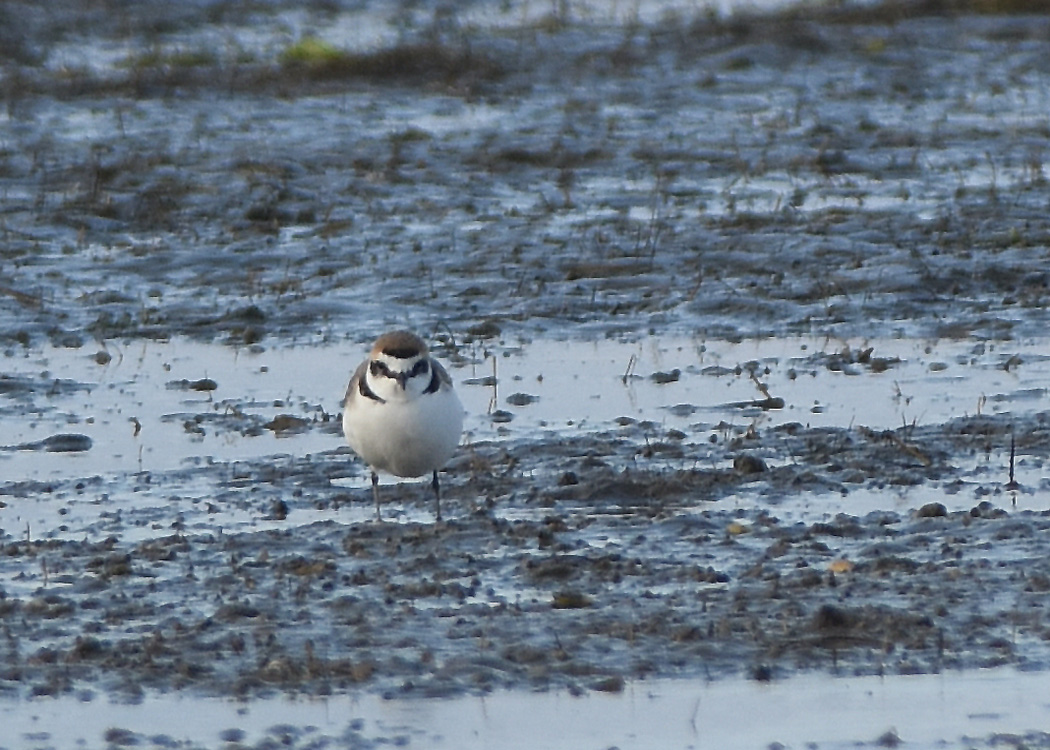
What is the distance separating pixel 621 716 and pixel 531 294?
281 inches

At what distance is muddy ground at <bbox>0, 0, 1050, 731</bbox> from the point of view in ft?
22.3

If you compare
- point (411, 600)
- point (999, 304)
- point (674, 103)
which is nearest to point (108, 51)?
point (674, 103)

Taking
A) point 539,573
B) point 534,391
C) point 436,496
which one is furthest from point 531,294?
point 539,573

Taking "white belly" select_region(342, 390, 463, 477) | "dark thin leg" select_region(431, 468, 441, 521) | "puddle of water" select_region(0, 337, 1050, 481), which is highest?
"white belly" select_region(342, 390, 463, 477)

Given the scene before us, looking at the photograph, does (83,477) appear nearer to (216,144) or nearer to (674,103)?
(216,144)

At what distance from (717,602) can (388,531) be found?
5.15 feet

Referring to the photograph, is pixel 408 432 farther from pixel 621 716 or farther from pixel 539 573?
pixel 621 716

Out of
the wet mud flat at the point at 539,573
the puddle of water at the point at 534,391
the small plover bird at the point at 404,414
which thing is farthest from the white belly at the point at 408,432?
the puddle of water at the point at 534,391

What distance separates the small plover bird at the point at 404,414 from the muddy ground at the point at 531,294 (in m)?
0.26

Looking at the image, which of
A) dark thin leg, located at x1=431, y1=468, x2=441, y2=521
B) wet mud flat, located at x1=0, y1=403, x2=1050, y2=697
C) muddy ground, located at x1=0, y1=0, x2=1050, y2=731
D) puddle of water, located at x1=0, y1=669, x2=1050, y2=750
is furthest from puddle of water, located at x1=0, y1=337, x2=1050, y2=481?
puddle of water, located at x1=0, y1=669, x2=1050, y2=750

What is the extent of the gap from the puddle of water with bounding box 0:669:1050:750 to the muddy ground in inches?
5.0

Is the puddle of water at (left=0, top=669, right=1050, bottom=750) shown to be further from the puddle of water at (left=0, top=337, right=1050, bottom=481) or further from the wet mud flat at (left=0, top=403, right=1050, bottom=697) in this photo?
the puddle of water at (left=0, top=337, right=1050, bottom=481)

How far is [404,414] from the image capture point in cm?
834

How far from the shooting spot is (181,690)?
6.29 m
